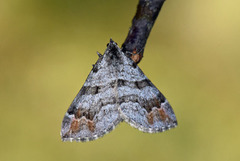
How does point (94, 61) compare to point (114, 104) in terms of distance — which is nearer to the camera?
point (114, 104)

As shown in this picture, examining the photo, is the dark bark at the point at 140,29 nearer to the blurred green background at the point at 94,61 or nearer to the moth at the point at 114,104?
the moth at the point at 114,104

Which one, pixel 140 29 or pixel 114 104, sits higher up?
pixel 140 29

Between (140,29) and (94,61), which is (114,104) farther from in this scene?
(94,61)

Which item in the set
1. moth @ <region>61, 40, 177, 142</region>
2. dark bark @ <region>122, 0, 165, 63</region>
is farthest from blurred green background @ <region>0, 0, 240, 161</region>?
dark bark @ <region>122, 0, 165, 63</region>

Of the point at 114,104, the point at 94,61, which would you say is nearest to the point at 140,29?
the point at 114,104

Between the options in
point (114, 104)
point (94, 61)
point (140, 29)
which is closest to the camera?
point (140, 29)

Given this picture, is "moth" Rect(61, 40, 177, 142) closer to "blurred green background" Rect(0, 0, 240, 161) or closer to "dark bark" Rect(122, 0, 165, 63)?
"dark bark" Rect(122, 0, 165, 63)
